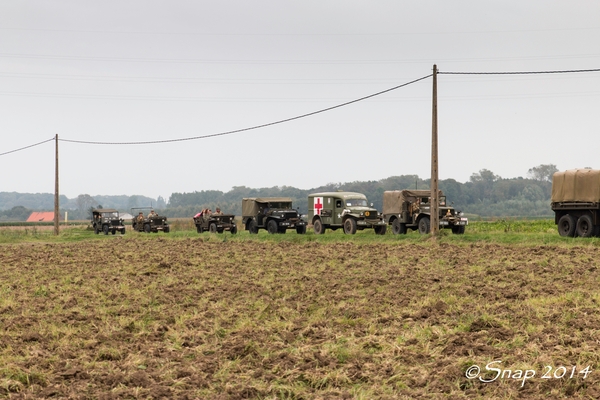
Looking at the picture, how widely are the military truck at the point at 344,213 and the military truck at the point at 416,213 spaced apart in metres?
0.81

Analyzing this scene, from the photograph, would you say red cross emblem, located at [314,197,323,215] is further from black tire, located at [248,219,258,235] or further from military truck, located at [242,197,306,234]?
black tire, located at [248,219,258,235]

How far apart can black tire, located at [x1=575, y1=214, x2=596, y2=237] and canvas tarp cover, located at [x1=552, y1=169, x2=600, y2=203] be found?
886 mm

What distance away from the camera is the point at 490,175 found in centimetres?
17425

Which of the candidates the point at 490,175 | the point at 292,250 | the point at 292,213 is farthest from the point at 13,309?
the point at 490,175

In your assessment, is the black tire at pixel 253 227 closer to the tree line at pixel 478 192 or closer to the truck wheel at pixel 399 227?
the truck wheel at pixel 399 227

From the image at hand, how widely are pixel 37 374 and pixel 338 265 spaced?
1483 cm

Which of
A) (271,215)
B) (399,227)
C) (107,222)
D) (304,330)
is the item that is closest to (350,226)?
(399,227)

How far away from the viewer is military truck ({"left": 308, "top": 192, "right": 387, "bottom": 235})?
3897 centimetres

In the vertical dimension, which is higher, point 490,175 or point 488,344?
point 490,175

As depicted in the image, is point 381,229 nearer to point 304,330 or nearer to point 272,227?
point 272,227

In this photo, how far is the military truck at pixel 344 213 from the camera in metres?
39.0

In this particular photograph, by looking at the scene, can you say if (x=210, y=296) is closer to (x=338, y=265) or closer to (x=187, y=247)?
(x=338, y=265)

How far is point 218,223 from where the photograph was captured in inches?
1832

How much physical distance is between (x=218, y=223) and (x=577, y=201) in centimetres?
2245
